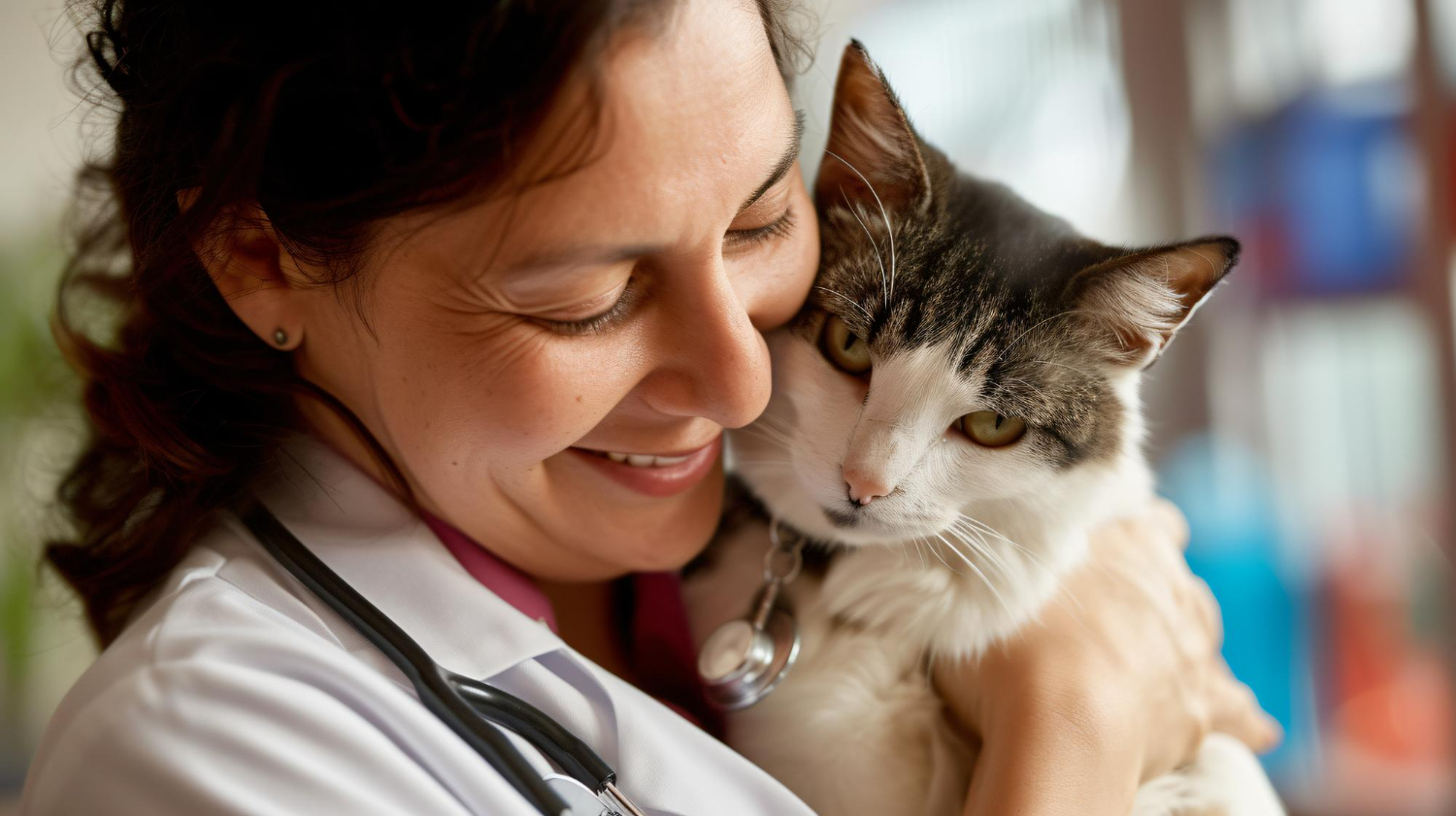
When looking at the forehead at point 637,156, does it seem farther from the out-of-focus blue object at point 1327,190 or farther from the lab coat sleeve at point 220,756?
the out-of-focus blue object at point 1327,190

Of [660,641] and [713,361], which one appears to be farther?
[660,641]

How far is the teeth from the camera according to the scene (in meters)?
1.09

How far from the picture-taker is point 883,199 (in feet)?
4.24

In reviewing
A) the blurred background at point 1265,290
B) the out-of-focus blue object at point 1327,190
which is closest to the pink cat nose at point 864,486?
the blurred background at point 1265,290

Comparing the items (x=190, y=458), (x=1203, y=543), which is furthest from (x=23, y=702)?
(x=1203, y=543)

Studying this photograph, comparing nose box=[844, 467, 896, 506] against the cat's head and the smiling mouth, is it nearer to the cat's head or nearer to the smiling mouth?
the cat's head

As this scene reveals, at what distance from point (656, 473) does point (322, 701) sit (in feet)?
1.43

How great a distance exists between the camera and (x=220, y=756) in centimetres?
75

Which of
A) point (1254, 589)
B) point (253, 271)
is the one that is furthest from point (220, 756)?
point (1254, 589)

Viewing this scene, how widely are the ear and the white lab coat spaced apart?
0.54ft

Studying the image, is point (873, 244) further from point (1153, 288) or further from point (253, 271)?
point (253, 271)

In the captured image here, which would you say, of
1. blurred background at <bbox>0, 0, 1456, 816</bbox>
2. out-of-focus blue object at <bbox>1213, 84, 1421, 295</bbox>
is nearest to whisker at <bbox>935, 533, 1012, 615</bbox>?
blurred background at <bbox>0, 0, 1456, 816</bbox>

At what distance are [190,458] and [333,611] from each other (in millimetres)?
241

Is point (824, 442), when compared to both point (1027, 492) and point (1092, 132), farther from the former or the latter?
point (1092, 132)
